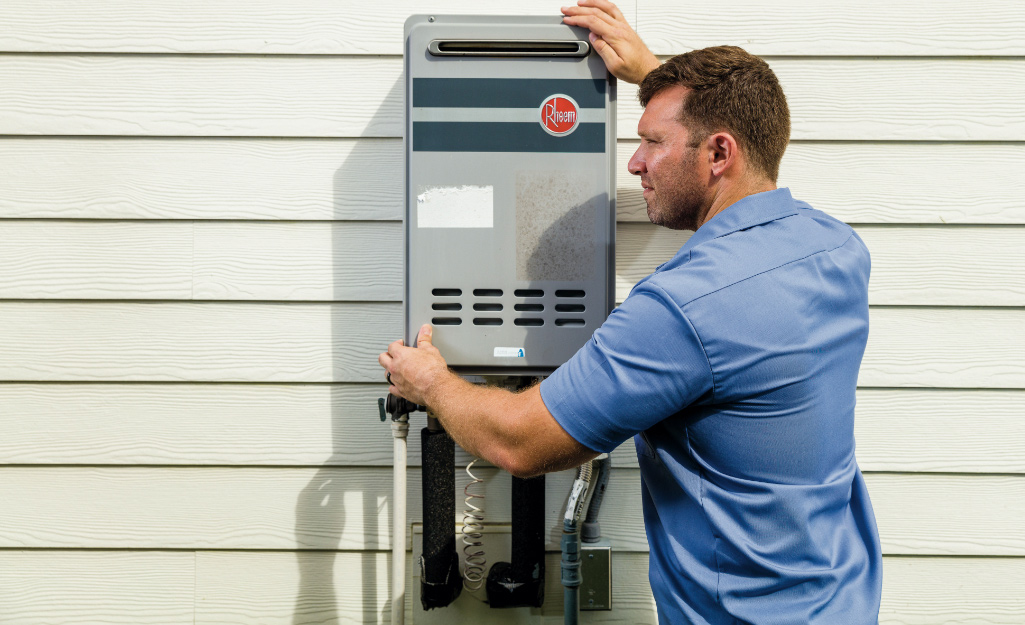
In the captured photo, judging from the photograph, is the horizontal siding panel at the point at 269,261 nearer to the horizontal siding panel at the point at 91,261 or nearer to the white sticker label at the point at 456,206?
the horizontal siding panel at the point at 91,261

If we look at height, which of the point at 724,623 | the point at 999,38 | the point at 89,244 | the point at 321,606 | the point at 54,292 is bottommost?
the point at 321,606

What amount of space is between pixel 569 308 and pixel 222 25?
102 cm

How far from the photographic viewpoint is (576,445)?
93 cm

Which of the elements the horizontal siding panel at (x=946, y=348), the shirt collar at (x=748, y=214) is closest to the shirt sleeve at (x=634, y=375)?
the shirt collar at (x=748, y=214)

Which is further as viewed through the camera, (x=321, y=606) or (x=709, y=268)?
(x=321, y=606)

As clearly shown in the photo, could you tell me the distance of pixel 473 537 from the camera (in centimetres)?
147

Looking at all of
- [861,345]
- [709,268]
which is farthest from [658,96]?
[861,345]

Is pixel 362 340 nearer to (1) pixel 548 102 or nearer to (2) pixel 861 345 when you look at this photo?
(1) pixel 548 102

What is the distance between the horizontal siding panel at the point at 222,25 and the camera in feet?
4.72

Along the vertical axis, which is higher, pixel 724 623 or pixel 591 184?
pixel 591 184

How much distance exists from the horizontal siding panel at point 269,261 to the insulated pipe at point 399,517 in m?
0.36

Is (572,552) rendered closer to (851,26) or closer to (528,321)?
(528,321)

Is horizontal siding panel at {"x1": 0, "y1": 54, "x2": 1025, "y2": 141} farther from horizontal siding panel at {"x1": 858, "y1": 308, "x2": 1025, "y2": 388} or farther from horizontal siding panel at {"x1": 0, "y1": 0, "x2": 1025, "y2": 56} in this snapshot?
horizontal siding panel at {"x1": 858, "y1": 308, "x2": 1025, "y2": 388}

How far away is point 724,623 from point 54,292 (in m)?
1.53
